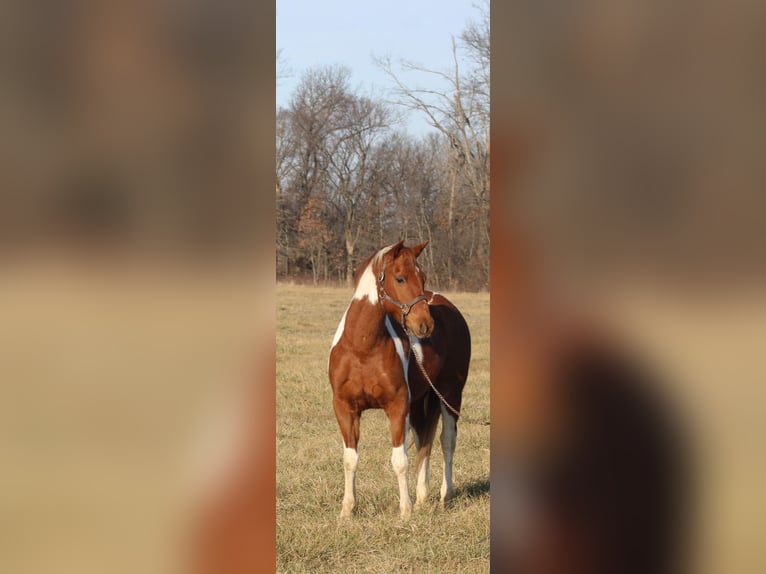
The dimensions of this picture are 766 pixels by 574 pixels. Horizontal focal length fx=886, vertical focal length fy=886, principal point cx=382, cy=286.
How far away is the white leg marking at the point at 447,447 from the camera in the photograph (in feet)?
14.0

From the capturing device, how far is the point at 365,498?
4.18m

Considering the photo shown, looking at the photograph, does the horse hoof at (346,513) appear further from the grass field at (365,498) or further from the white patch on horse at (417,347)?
the white patch on horse at (417,347)

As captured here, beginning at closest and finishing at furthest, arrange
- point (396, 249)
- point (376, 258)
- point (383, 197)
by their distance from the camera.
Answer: point (396, 249)
point (376, 258)
point (383, 197)

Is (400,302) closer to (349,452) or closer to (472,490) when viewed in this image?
(349,452)

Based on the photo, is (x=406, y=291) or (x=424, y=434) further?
(x=424, y=434)

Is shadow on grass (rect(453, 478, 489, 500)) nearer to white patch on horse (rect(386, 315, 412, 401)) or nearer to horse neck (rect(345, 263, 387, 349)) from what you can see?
white patch on horse (rect(386, 315, 412, 401))

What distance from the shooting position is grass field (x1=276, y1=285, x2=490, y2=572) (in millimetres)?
3262

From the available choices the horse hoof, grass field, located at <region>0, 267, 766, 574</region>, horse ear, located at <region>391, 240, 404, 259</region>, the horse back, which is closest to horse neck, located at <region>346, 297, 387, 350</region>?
horse ear, located at <region>391, 240, 404, 259</region>

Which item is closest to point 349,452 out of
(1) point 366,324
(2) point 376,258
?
(1) point 366,324
